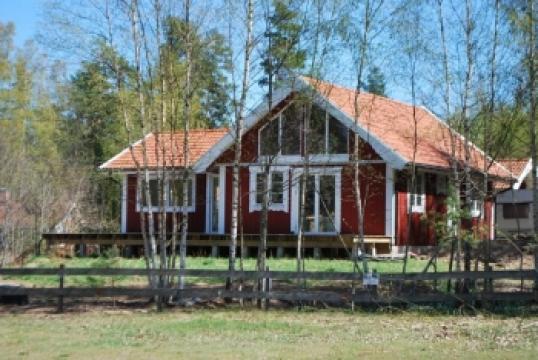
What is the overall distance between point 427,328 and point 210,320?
3793 mm

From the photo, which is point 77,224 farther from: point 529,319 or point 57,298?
point 529,319

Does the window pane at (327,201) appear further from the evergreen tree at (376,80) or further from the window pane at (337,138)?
the evergreen tree at (376,80)

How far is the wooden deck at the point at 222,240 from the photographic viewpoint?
25.0 m

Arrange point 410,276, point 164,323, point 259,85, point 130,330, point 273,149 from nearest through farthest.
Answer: point 130,330 < point 164,323 < point 410,276 < point 259,85 < point 273,149

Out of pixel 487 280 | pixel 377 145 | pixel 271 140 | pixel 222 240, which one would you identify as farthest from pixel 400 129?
pixel 487 280

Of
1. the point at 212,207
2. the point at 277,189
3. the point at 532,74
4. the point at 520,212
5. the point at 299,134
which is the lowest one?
the point at 212,207

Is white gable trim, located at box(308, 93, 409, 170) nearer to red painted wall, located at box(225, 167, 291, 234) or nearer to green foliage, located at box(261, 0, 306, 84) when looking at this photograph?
red painted wall, located at box(225, 167, 291, 234)

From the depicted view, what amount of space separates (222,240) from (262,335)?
46.8ft

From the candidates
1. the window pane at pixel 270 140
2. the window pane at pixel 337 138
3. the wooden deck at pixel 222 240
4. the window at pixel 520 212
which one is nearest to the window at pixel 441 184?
the wooden deck at pixel 222 240

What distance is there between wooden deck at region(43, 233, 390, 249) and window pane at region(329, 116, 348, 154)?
274 cm

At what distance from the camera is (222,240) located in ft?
87.5

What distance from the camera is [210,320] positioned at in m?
14.2

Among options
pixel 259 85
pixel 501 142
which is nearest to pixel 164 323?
pixel 259 85

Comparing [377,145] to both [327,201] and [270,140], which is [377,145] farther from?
[270,140]
